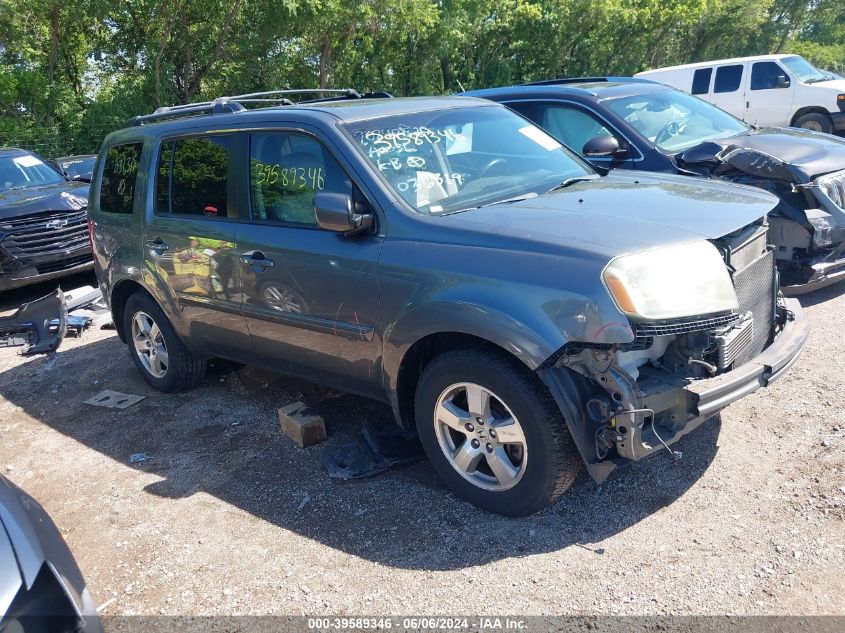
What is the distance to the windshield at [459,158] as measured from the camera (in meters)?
3.81

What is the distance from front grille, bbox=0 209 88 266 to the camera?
27.2ft

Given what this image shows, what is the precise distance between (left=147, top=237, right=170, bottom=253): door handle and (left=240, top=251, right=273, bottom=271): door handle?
90 cm

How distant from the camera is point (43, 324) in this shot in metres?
7.36

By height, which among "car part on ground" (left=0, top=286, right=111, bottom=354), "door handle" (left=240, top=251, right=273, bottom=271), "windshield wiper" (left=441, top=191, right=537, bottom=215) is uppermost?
"windshield wiper" (left=441, top=191, right=537, bottom=215)

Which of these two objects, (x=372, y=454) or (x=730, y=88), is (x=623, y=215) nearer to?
(x=372, y=454)

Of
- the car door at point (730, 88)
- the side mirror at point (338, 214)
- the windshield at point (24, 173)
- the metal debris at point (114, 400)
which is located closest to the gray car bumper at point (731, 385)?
the side mirror at point (338, 214)

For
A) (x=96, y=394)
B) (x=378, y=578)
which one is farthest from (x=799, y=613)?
(x=96, y=394)

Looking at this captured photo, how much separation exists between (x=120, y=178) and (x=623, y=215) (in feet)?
12.6

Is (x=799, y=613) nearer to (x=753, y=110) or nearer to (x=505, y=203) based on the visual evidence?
(x=505, y=203)

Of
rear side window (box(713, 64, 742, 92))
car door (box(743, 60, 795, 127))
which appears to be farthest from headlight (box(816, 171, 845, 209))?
rear side window (box(713, 64, 742, 92))

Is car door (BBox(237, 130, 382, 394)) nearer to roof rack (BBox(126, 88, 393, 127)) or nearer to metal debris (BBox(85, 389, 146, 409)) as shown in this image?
roof rack (BBox(126, 88, 393, 127))

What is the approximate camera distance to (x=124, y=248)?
5340 millimetres

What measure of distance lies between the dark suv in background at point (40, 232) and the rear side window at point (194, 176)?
423cm

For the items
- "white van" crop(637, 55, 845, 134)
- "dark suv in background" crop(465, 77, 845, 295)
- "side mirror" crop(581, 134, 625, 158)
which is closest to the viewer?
"dark suv in background" crop(465, 77, 845, 295)
